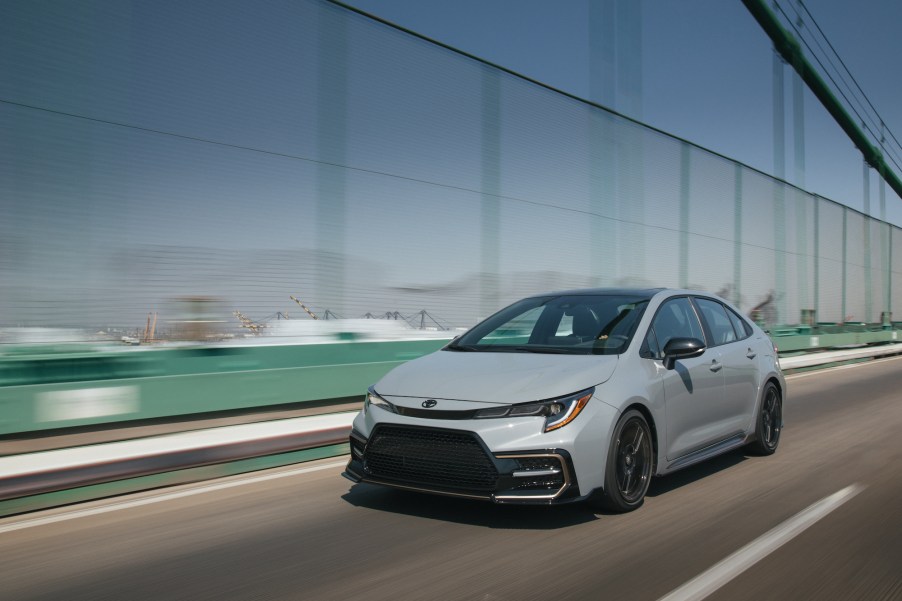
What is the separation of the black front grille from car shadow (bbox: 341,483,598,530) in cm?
29

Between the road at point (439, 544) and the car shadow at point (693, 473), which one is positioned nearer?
the road at point (439, 544)

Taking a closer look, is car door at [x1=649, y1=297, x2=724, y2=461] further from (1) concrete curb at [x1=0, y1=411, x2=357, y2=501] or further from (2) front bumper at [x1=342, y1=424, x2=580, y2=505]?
(1) concrete curb at [x1=0, y1=411, x2=357, y2=501]

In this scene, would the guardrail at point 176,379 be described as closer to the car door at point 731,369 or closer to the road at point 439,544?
the road at point 439,544

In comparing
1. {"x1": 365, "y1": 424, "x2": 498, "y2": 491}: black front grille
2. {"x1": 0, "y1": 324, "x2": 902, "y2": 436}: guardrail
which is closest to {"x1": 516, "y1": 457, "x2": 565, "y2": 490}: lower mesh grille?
{"x1": 365, "y1": 424, "x2": 498, "y2": 491}: black front grille

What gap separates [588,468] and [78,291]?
182 inches

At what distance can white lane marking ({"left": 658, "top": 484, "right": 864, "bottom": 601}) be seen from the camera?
4051 mm

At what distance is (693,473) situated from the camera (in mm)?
6934

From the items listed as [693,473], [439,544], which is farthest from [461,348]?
[693,473]

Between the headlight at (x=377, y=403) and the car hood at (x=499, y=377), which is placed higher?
the car hood at (x=499, y=377)

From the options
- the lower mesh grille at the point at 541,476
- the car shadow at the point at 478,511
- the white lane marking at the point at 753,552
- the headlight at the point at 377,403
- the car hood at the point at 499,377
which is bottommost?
the white lane marking at the point at 753,552

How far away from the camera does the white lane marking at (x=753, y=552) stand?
13.3 ft

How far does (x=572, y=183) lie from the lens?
540 inches

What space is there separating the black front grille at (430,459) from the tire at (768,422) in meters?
3.61

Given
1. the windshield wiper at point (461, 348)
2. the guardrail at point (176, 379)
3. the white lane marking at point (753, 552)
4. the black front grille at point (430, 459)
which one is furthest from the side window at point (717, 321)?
the guardrail at point (176, 379)
